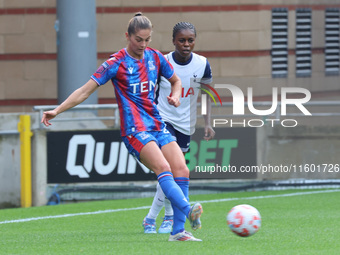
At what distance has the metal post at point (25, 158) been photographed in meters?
14.0

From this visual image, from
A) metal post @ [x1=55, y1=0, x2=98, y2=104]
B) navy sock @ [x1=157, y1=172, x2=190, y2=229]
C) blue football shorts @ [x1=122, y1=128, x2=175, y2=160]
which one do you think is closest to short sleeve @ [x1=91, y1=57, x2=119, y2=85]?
blue football shorts @ [x1=122, y1=128, x2=175, y2=160]

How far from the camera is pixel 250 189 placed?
15125 millimetres

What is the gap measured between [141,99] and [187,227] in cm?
220

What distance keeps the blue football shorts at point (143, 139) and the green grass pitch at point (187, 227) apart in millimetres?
855

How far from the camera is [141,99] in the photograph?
848 centimetres

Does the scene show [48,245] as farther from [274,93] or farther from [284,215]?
[274,93]

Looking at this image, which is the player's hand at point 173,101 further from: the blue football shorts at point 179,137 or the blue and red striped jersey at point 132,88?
the blue football shorts at point 179,137

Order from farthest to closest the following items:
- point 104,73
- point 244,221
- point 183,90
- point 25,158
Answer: point 25,158 < point 183,90 < point 104,73 < point 244,221

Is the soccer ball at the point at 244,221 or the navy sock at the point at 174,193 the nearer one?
the navy sock at the point at 174,193

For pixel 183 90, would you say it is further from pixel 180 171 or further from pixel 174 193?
pixel 174 193

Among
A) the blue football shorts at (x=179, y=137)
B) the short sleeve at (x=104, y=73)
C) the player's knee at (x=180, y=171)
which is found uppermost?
the short sleeve at (x=104, y=73)

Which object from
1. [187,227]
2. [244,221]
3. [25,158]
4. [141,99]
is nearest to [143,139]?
[141,99]

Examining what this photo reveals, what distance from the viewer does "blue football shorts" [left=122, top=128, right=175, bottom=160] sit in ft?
27.5

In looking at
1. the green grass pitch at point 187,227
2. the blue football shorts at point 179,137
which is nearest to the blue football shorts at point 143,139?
the green grass pitch at point 187,227
